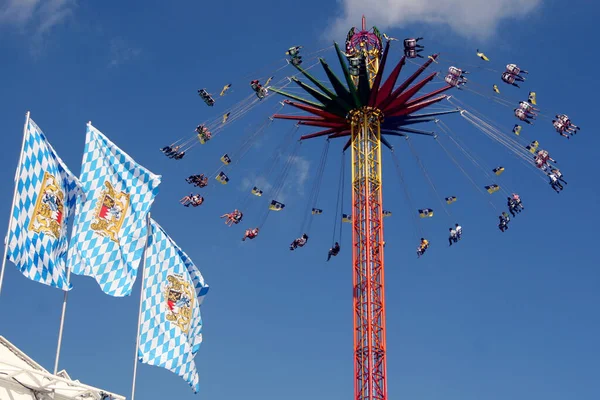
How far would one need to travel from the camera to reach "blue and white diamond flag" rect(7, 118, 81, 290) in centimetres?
3272

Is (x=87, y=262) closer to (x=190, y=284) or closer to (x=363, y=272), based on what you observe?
(x=190, y=284)

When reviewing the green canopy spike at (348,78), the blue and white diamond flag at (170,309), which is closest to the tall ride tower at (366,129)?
the green canopy spike at (348,78)

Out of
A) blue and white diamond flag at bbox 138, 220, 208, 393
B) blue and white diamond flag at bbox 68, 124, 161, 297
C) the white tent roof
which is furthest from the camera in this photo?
blue and white diamond flag at bbox 138, 220, 208, 393

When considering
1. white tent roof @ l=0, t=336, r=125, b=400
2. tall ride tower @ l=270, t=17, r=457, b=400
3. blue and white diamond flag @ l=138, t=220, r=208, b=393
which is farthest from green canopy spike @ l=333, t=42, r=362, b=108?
white tent roof @ l=0, t=336, r=125, b=400

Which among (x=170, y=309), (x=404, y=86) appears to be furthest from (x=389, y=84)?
(x=170, y=309)

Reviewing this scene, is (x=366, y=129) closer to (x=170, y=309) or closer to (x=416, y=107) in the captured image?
(x=416, y=107)

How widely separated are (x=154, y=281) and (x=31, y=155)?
883 cm

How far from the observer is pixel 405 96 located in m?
61.1

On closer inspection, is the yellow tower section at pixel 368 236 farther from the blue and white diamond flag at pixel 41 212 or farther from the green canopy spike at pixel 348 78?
the blue and white diamond flag at pixel 41 212

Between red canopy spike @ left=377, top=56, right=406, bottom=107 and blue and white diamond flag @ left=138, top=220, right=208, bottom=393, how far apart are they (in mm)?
23115

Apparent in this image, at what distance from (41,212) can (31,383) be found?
20.5 feet

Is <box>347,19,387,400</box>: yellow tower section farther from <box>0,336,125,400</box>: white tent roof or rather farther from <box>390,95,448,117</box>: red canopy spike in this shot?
<box>0,336,125,400</box>: white tent roof

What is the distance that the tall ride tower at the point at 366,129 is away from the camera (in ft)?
187

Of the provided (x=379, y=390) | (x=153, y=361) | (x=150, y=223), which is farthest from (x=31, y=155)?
(x=379, y=390)
